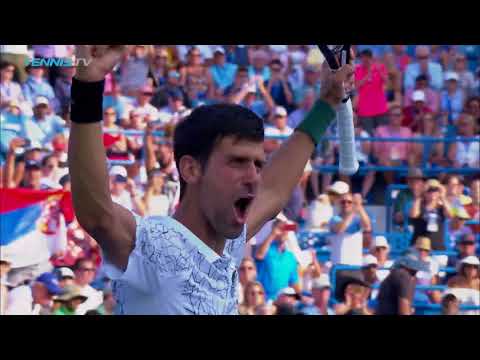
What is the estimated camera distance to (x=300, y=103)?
1225 cm

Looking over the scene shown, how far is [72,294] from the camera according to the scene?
31.2ft

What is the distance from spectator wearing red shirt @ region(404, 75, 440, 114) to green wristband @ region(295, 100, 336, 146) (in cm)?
797

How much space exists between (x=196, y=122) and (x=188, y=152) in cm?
10

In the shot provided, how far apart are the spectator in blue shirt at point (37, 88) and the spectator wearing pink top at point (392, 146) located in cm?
317

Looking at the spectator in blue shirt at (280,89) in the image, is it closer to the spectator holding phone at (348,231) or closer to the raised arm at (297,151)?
the spectator holding phone at (348,231)

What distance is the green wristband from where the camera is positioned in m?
4.82

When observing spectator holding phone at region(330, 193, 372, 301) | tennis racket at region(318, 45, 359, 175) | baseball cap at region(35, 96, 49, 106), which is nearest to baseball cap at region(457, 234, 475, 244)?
spectator holding phone at region(330, 193, 372, 301)

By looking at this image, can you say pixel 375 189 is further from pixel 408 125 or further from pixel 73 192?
pixel 73 192

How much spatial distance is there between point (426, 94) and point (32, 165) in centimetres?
438

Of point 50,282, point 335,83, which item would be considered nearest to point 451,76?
point 50,282

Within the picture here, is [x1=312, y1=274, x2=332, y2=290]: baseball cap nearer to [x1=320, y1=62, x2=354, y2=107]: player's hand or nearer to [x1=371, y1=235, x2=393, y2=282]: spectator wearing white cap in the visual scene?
[x1=371, y1=235, x2=393, y2=282]: spectator wearing white cap

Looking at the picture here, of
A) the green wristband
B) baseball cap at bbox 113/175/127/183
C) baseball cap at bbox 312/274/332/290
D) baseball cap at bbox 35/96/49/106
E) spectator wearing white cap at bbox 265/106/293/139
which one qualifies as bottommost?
baseball cap at bbox 312/274/332/290
